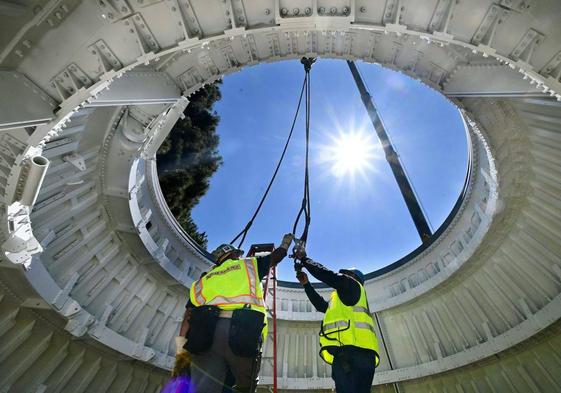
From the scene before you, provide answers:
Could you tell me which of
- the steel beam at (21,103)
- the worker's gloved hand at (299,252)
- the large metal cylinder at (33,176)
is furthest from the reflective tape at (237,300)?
the steel beam at (21,103)

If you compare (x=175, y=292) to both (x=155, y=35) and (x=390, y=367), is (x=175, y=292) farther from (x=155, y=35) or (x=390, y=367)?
(x=155, y=35)

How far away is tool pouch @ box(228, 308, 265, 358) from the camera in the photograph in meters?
3.75

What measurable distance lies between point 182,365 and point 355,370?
2841 mm

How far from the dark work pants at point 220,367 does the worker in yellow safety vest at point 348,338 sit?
190 cm

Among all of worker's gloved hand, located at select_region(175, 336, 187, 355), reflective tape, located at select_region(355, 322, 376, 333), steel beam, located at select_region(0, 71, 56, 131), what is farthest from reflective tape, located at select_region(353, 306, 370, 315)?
steel beam, located at select_region(0, 71, 56, 131)

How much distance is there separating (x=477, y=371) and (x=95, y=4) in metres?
12.6

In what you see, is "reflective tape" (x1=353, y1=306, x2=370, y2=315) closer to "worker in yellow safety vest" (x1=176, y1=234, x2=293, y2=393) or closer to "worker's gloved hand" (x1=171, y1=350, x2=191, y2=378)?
"worker in yellow safety vest" (x1=176, y1=234, x2=293, y2=393)

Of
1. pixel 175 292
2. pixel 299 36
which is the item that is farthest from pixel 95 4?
pixel 175 292

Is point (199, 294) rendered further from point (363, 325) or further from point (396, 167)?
point (396, 167)

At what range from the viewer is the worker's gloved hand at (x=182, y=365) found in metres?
3.84

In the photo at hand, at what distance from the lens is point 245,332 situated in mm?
3801

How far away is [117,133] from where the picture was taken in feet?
24.5

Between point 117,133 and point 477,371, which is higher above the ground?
point 117,133

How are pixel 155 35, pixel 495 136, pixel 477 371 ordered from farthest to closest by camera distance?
pixel 477 371
pixel 495 136
pixel 155 35
